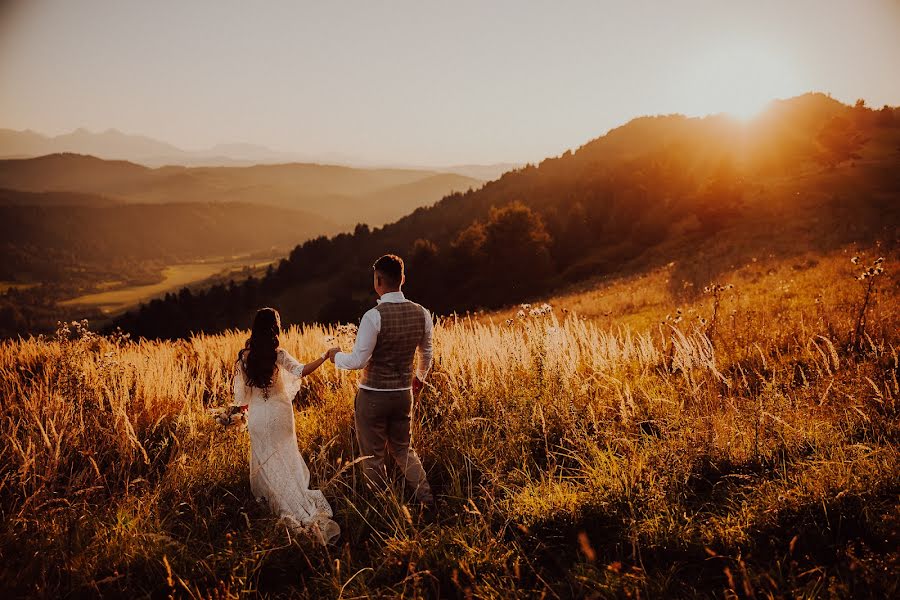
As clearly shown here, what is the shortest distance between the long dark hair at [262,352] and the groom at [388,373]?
670mm

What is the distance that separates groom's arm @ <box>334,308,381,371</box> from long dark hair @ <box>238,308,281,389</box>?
0.72m

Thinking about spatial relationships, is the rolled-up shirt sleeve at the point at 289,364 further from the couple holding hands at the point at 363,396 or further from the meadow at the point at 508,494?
the meadow at the point at 508,494

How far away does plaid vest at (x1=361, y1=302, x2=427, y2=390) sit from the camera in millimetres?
4523

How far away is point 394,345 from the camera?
Result: 4559mm

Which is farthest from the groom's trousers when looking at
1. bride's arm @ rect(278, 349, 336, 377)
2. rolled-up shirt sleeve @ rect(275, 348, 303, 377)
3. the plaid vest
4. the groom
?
rolled-up shirt sleeve @ rect(275, 348, 303, 377)

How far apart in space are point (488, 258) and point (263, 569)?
→ 5301 cm

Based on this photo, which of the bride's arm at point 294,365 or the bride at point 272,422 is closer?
the bride at point 272,422

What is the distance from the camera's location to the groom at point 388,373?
4488mm

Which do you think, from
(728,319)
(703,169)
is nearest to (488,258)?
(703,169)

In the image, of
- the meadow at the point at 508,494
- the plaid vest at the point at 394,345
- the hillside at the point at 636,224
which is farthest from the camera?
the hillside at the point at 636,224

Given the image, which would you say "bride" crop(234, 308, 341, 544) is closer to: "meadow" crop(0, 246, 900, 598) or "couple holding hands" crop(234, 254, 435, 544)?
"couple holding hands" crop(234, 254, 435, 544)

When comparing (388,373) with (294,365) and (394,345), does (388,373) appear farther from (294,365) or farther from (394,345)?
(294,365)

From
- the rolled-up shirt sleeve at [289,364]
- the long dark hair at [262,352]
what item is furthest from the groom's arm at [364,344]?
the long dark hair at [262,352]

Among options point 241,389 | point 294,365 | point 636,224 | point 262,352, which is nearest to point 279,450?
point 241,389
